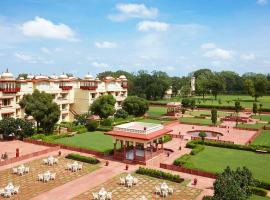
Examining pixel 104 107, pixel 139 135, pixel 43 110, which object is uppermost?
pixel 104 107

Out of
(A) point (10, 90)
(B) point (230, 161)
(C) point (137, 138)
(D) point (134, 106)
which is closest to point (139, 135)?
(C) point (137, 138)

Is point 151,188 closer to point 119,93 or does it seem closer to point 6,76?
point 6,76

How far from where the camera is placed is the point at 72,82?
2618 inches

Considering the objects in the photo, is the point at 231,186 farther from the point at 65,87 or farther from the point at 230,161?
the point at 65,87

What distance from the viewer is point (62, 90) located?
6159cm

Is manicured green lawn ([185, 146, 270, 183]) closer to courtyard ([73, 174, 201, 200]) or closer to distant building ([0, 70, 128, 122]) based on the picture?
courtyard ([73, 174, 201, 200])

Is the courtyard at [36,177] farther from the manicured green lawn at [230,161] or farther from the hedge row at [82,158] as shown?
the manicured green lawn at [230,161]

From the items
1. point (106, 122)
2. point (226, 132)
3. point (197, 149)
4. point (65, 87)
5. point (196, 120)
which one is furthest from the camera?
point (196, 120)

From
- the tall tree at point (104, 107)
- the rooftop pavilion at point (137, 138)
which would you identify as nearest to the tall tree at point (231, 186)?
the rooftop pavilion at point (137, 138)

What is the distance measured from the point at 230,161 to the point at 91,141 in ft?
62.3

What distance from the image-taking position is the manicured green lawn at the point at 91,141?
39750 millimetres

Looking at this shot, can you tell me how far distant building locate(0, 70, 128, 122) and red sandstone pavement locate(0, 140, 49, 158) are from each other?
859 centimetres

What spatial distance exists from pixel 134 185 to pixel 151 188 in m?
1.55

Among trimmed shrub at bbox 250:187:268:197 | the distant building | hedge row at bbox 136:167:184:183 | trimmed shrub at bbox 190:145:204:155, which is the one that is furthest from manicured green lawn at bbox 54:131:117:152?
trimmed shrub at bbox 250:187:268:197
